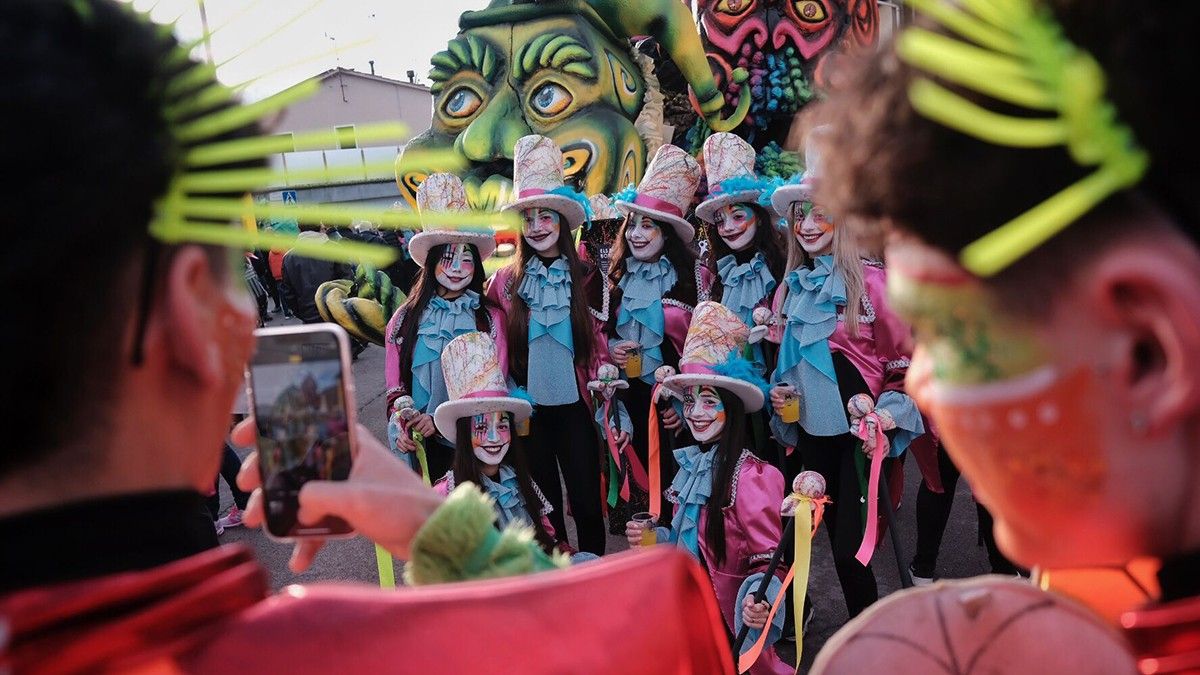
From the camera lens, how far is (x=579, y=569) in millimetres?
982

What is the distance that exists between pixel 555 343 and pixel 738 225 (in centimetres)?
119

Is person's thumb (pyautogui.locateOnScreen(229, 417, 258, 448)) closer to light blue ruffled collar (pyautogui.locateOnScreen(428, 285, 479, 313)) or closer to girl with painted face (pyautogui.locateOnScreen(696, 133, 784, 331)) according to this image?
light blue ruffled collar (pyautogui.locateOnScreen(428, 285, 479, 313))

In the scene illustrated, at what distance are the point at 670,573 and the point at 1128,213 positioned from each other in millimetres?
556

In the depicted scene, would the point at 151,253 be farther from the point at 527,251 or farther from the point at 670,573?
the point at 527,251

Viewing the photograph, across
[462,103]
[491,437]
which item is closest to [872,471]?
[491,437]

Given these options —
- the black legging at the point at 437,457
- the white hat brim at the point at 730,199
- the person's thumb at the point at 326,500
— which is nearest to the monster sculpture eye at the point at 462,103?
Result: the white hat brim at the point at 730,199

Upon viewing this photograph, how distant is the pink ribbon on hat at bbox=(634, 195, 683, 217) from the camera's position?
5.07 metres

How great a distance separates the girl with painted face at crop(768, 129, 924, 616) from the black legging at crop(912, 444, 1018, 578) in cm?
42

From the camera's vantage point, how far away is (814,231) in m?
4.06

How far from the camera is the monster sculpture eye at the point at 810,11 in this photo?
906 centimetres

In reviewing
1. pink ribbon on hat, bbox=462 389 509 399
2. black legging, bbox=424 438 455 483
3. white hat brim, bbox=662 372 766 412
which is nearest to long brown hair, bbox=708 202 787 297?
white hat brim, bbox=662 372 766 412

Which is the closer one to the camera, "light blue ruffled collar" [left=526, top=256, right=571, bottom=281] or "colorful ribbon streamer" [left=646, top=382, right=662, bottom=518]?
"colorful ribbon streamer" [left=646, top=382, right=662, bottom=518]

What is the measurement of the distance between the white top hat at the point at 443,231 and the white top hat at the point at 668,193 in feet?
2.98

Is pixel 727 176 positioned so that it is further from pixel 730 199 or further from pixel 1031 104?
Result: pixel 1031 104
